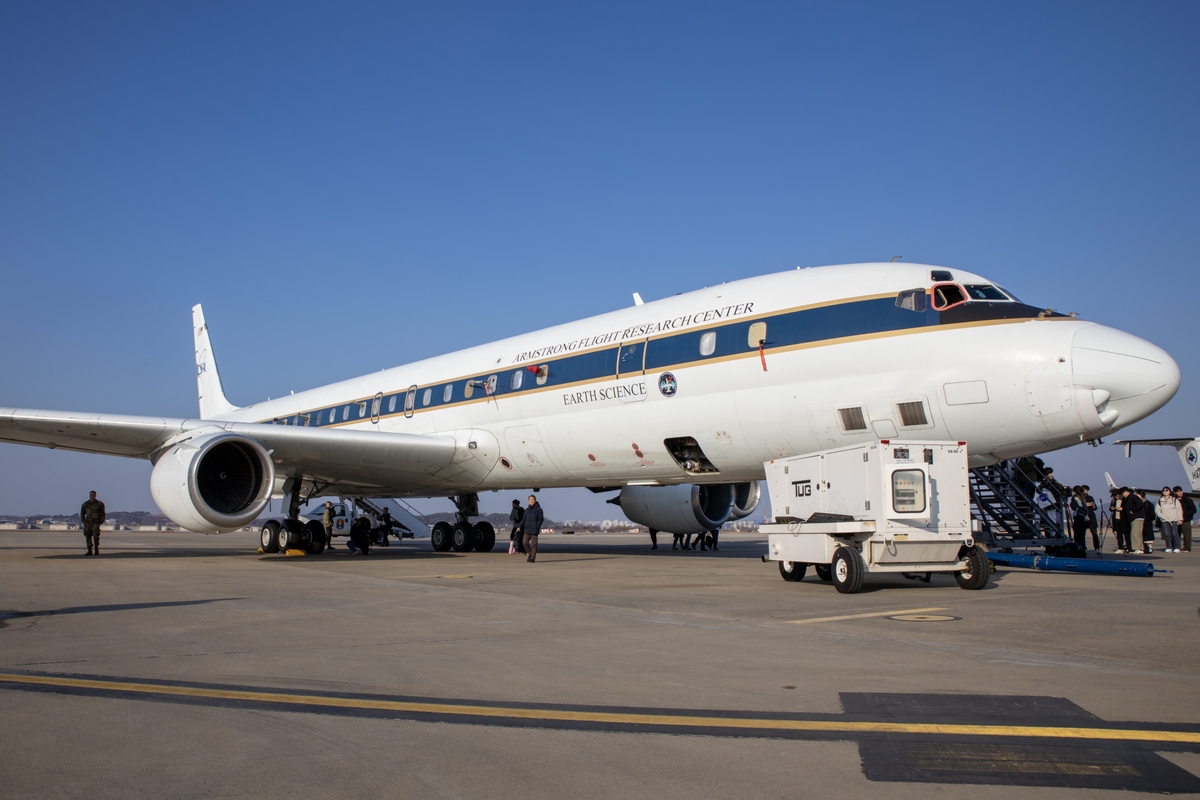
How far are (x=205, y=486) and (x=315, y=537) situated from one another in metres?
4.26

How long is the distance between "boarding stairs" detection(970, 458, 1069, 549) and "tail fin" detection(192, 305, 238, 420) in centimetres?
2351

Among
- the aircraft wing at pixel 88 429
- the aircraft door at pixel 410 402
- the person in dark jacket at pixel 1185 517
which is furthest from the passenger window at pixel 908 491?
the person in dark jacket at pixel 1185 517

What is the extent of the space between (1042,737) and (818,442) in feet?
27.2

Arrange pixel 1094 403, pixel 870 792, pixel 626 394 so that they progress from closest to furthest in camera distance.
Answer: pixel 870 792 → pixel 1094 403 → pixel 626 394

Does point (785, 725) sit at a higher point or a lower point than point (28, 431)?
lower

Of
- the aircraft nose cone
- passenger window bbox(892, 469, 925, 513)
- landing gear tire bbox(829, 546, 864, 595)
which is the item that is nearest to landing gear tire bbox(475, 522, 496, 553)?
landing gear tire bbox(829, 546, 864, 595)

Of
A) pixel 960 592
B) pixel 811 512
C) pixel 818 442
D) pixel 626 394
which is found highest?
pixel 626 394

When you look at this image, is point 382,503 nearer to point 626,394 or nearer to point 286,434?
point 286,434

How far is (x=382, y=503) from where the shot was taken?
42.2 meters

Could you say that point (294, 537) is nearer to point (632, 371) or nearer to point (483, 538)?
point (483, 538)

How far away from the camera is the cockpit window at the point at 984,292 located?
11.1 metres

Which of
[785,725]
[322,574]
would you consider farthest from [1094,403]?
[322,574]

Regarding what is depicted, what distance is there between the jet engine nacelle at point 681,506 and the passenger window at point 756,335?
6.57 metres

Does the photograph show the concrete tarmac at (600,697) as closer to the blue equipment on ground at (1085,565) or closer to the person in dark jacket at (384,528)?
the blue equipment on ground at (1085,565)
